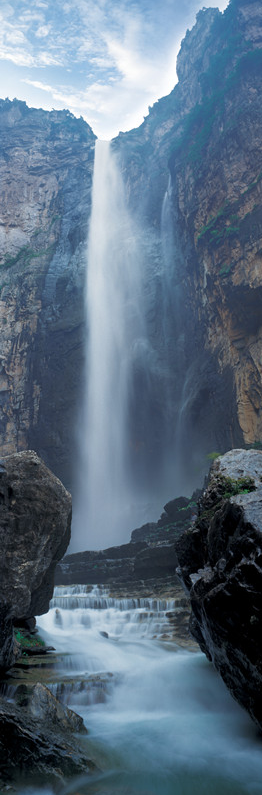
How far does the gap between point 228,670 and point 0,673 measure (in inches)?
117

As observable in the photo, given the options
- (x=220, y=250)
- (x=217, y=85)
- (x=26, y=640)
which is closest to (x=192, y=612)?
(x=26, y=640)

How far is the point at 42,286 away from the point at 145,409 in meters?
12.1

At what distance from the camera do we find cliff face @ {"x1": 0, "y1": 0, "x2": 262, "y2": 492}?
2077 cm

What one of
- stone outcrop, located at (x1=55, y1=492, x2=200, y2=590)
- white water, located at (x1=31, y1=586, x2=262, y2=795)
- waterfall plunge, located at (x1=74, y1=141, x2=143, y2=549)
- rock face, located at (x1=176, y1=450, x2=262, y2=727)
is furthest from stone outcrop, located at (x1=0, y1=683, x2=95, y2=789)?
waterfall plunge, located at (x1=74, y1=141, x2=143, y2=549)

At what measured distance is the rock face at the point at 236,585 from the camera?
3652 mm

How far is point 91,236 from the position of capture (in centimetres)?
3256

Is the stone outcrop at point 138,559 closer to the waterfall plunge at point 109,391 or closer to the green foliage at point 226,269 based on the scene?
the waterfall plunge at point 109,391

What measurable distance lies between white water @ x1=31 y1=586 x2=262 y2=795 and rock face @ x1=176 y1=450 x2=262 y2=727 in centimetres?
67

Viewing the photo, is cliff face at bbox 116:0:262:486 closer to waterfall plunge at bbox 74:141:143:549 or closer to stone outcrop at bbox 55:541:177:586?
waterfall plunge at bbox 74:141:143:549

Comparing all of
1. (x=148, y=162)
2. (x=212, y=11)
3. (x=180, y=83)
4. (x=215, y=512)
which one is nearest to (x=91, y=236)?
(x=148, y=162)

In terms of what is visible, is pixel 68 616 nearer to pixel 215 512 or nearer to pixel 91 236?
pixel 215 512

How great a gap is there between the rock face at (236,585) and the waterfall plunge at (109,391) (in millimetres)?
21838

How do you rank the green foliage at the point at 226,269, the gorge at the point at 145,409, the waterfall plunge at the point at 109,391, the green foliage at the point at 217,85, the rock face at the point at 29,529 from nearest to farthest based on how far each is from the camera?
the gorge at the point at 145,409, the rock face at the point at 29,529, the green foliage at the point at 226,269, the green foliage at the point at 217,85, the waterfall plunge at the point at 109,391

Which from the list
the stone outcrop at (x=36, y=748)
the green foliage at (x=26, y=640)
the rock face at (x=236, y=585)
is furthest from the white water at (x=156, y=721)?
the rock face at (x=236, y=585)
